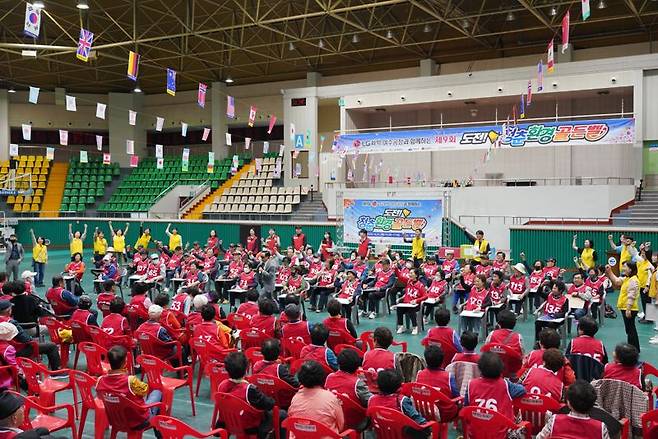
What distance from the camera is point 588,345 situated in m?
7.20

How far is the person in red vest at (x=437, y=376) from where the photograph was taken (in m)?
6.05

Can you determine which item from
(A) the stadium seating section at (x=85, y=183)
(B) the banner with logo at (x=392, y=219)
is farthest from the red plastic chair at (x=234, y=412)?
(A) the stadium seating section at (x=85, y=183)

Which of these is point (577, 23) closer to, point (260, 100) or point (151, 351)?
point (260, 100)

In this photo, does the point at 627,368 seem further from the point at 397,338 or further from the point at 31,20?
the point at 31,20

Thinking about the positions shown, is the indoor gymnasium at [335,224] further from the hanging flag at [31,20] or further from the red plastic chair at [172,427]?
the hanging flag at [31,20]

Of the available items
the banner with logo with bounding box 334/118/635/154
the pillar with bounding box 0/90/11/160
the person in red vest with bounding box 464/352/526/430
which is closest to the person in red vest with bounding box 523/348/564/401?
the person in red vest with bounding box 464/352/526/430

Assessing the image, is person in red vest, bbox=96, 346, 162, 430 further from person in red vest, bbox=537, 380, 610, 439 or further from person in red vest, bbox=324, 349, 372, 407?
person in red vest, bbox=537, 380, 610, 439

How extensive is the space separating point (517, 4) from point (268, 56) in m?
13.6

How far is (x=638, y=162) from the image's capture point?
2492cm

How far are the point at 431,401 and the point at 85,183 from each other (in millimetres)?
36015

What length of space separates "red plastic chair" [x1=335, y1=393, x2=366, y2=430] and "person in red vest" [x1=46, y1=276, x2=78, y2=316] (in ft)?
23.6

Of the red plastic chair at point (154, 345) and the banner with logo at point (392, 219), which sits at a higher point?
the banner with logo at point (392, 219)

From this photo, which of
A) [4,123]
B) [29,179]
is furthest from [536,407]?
[4,123]

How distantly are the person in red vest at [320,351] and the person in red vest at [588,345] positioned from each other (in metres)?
2.89
